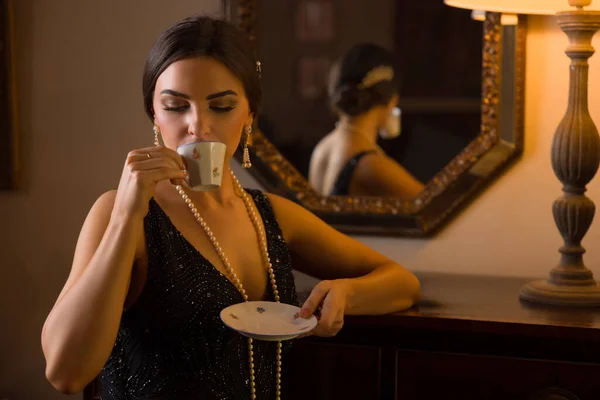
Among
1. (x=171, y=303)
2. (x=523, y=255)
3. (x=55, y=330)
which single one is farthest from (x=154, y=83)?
(x=523, y=255)

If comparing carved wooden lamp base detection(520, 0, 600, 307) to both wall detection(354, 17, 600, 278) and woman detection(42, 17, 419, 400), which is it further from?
woman detection(42, 17, 419, 400)

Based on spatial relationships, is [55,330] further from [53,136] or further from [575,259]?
[53,136]

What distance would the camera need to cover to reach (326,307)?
1608 mm

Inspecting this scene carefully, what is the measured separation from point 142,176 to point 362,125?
966 millimetres

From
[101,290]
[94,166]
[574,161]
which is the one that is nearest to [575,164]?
[574,161]

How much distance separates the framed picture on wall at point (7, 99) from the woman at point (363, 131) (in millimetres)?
894

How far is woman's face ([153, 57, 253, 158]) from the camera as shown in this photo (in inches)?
61.6

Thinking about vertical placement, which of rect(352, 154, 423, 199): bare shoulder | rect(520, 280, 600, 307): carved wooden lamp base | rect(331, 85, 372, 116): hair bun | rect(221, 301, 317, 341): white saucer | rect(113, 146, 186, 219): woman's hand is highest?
rect(331, 85, 372, 116): hair bun

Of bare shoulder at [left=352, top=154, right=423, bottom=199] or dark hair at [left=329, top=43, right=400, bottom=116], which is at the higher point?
dark hair at [left=329, top=43, right=400, bottom=116]

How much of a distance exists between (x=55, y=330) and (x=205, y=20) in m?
0.64

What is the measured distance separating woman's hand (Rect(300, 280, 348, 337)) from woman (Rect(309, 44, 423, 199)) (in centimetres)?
67

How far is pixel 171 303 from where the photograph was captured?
154cm

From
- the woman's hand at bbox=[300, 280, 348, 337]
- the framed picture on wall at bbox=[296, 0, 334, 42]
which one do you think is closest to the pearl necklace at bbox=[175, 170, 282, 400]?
the woman's hand at bbox=[300, 280, 348, 337]

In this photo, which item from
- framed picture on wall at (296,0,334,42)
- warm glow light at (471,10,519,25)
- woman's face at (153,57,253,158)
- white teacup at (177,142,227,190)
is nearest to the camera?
white teacup at (177,142,227,190)
